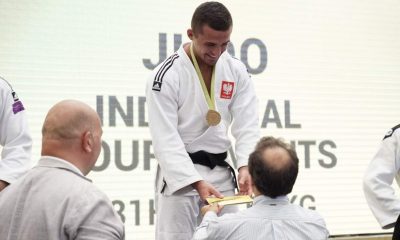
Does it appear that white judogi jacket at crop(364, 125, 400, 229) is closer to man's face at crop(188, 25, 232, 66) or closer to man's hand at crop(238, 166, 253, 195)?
man's hand at crop(238, 166, 253, 195)

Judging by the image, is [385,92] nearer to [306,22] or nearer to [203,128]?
[306,22]

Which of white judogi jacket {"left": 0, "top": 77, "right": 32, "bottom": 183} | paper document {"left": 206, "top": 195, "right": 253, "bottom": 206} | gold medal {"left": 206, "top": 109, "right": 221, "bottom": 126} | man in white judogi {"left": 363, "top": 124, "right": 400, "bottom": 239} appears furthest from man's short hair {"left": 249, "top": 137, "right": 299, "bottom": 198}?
white judogi jacket {"left": 0, "top": 77, "right": 32, "bottom": 183}

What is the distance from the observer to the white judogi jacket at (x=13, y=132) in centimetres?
312

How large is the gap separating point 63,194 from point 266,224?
82 cm

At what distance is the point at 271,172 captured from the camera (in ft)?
7.30

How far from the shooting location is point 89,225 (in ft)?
5.47

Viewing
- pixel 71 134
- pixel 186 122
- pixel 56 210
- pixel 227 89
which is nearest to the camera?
pixel 56 210

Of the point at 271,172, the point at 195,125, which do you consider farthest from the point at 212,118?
the point at 271,172

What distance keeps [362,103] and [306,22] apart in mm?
824

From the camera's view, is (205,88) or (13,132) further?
(13,132)

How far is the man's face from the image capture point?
285 centimetres

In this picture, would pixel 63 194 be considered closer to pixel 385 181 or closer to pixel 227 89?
pixel 227 89

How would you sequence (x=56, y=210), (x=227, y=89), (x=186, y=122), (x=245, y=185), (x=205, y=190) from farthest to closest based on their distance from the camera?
1. (x=227, y=89)
2. (x=186, y=122)
3. (x=245, y=185)
4. (x=205, y=190)
5. (x=56, y=210)

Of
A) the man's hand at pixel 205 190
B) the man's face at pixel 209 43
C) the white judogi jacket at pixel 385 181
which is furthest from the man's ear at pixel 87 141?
the white judogi jacket at pixel 385 181
